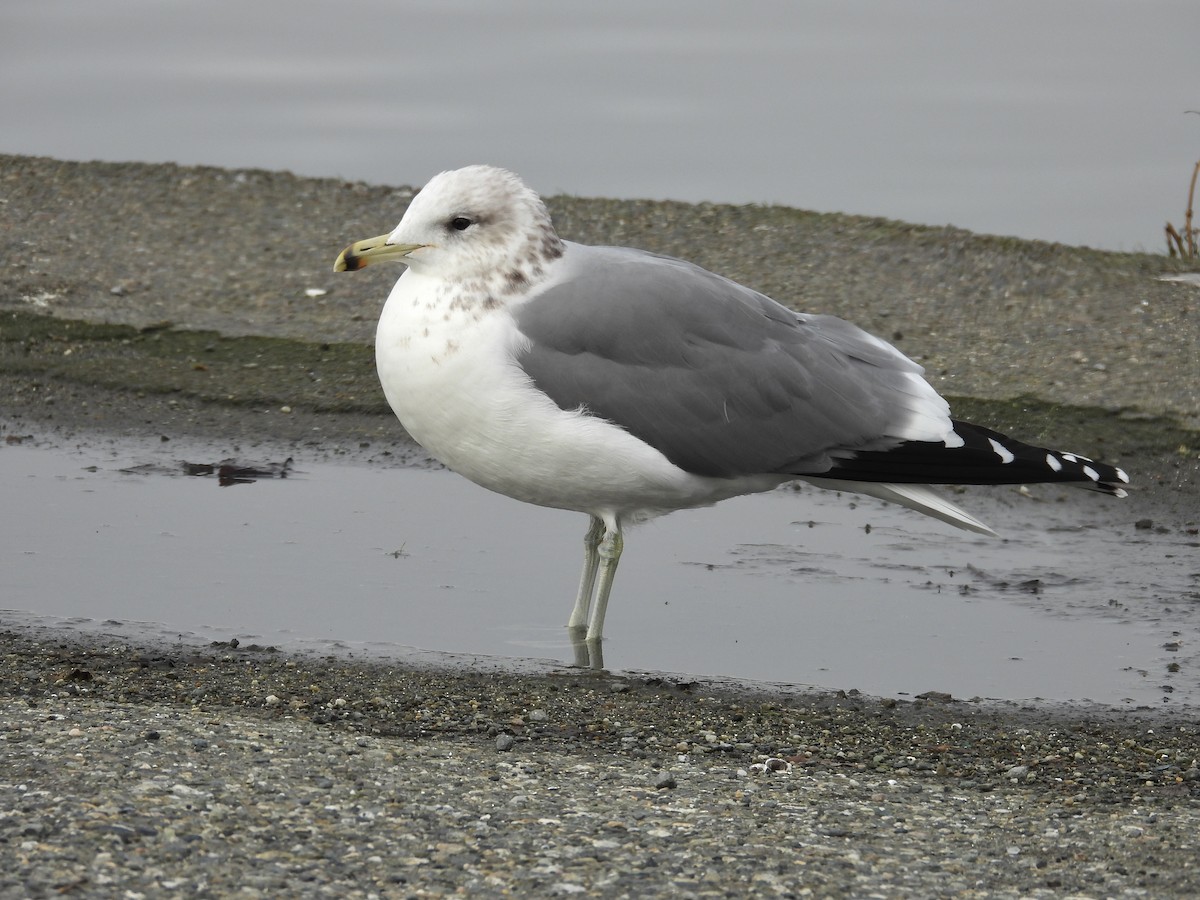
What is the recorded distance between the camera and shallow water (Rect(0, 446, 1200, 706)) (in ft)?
20.5

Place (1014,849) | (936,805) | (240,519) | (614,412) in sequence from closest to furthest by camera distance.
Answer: (1014,849) → (936,805) → (614,412) → (240,519)

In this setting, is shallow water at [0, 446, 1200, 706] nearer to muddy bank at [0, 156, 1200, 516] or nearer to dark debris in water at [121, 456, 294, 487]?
dark debris in water at [121, 456, 294, 487]

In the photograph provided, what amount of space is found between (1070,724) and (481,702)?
6.22 feet

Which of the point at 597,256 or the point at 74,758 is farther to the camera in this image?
the point at 597,256

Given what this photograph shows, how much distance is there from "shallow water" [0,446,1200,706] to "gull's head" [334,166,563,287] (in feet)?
4.43

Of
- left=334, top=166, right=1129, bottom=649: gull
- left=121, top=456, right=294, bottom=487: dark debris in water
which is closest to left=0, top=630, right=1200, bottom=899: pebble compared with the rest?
left=334, top=166, right=1129, bottom=649: gull

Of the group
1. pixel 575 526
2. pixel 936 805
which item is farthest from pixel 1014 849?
pixel 575 526

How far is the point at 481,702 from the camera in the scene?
5.53 meters

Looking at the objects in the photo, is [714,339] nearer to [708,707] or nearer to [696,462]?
[696,462]

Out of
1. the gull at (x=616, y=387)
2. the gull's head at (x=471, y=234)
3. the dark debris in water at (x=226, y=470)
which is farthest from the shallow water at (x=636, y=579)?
Result: the gull's head at (x=471, y=234)

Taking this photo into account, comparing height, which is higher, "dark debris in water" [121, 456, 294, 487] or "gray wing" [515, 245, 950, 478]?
"gray wing" [515, 245, 950, 478]

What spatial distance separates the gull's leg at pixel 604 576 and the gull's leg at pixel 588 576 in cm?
15

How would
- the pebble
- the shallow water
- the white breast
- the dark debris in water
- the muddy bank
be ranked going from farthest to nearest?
1. the muddy bank
2. the dark debris in water
3. the shallow water
4. the white breast
5. the pebble

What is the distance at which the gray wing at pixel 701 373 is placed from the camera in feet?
19.5
